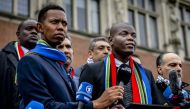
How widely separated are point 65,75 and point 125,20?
32.5 feet

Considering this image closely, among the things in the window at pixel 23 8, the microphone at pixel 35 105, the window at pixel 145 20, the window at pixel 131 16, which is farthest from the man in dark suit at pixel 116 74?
the window at pixel 131 16

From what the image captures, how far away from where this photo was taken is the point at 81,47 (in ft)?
36.2

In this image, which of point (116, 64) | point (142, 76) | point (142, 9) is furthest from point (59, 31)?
point (142, 9)

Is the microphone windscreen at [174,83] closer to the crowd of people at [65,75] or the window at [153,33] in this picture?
the crowd of people at [65,75]

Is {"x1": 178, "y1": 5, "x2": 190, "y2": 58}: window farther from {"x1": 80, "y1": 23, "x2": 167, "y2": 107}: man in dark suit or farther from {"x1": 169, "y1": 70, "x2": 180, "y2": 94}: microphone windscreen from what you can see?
{"x1": 169, "y1": 70, "x2": 180, "y2": 94}: microphone windscreen

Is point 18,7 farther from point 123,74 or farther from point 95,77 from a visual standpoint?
point 123,74

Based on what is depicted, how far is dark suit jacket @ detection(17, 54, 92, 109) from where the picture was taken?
7.88 ft

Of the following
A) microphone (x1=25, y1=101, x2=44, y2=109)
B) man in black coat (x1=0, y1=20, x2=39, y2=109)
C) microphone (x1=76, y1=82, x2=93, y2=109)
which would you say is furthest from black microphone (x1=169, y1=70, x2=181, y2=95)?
man in black coat (x1=0, y1=20, x2=39, y2=109)

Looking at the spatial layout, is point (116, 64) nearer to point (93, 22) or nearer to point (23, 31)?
point (23, 31)

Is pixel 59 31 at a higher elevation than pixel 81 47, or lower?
lower

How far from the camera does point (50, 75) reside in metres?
2.54

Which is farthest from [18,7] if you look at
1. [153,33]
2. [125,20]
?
[153,33]

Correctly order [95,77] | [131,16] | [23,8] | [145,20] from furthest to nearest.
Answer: [145,20]
[131,16]
[23,8]
[95,77]

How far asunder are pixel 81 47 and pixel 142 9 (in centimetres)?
401
